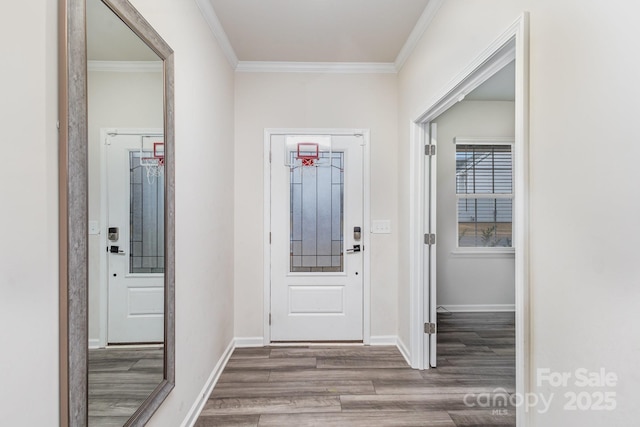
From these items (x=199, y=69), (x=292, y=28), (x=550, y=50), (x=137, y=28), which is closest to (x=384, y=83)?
(x=292, y=28)

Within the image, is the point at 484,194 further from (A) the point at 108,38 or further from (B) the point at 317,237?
(A) the point at 108,38

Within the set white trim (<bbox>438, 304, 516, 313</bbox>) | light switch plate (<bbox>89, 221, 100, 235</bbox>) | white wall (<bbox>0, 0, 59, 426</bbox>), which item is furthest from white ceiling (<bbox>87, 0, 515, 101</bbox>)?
white trim (<bbox>438, 304, 516, 313</bbox>)

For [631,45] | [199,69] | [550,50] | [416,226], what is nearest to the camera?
[631,45]

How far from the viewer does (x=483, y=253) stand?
4.04 m

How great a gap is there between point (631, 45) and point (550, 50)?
298 mm

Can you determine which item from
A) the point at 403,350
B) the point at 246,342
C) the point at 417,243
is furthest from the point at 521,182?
the point at 246,342

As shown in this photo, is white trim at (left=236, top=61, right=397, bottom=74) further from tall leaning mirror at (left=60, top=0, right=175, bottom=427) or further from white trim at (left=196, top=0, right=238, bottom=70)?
tall leaning mirror at (left=60, top=0, right=175, bottom=427)

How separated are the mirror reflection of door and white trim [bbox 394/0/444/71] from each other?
5.96ft

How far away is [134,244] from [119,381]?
0.55 m

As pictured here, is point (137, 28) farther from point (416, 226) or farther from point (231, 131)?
point (416, 226)

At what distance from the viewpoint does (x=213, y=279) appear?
237 centimetres

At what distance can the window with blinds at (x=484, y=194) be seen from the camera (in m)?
4.03

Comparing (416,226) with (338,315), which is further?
(338,315)

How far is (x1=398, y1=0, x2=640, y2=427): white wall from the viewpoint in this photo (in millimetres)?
851
